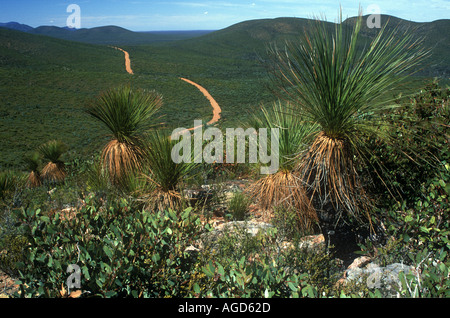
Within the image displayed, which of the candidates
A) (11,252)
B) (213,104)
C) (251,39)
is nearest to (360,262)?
(11,252)

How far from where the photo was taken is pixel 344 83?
2.94m

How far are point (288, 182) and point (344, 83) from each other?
46.4 inches

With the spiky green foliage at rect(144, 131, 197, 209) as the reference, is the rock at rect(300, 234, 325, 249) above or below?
below

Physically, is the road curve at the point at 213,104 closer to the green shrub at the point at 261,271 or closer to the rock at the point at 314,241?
the rock at the point at 314,241

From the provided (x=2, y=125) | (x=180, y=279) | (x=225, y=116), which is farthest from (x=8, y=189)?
(x=225, y=116)

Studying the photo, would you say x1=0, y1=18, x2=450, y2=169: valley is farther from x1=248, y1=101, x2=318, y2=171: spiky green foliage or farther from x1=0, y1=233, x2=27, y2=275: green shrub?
x1=0, y1=233, x2=27, y2=275: green shrub

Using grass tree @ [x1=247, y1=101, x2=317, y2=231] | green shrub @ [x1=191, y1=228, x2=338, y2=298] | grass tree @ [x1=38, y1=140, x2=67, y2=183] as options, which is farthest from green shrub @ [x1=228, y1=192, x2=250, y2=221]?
grass tree @ [x1=38, y1=140, x2=67, y2=183]

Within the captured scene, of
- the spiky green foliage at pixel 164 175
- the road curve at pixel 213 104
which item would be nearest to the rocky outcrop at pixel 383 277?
the spiky green foliage at pixel 164 175

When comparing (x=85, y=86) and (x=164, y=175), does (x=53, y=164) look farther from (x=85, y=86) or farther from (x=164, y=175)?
(x=85, y=86)

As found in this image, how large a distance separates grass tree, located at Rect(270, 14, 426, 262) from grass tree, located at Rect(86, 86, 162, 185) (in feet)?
8.75

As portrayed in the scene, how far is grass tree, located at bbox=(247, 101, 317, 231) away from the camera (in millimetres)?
3367

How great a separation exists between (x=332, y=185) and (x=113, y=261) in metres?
2.26

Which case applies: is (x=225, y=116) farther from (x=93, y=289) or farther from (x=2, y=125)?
(x=93, y=289)

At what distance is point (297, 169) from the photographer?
3.38m
